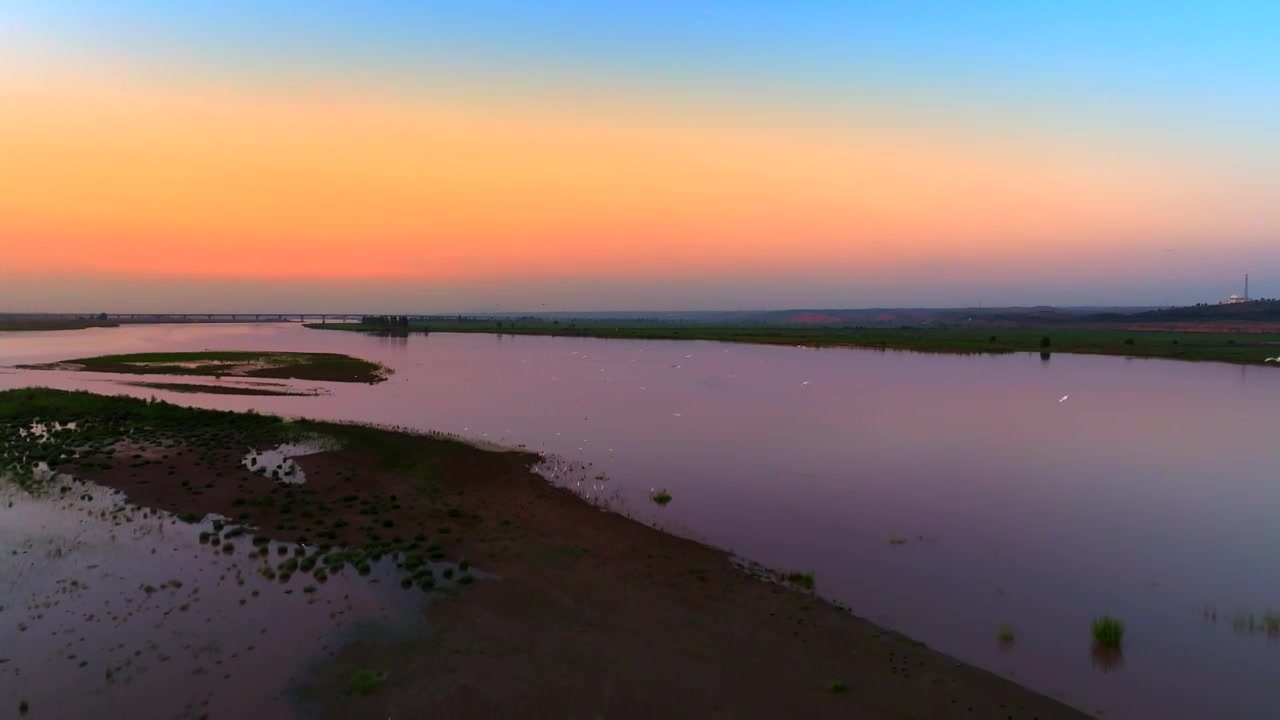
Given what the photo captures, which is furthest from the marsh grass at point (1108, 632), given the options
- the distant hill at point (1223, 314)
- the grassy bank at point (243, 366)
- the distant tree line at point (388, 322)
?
the distant hill at point (1223, 314)

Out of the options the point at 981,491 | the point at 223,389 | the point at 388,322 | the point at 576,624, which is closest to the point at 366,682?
the point at 576,624

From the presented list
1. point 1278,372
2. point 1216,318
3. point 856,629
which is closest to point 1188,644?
point 856,629

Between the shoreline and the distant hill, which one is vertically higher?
the distant hill

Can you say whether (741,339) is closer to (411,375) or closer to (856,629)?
(411,375)

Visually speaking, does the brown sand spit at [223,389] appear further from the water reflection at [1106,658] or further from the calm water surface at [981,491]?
the water reflection at [1106,658]

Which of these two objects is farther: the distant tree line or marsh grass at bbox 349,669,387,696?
the distant tree line

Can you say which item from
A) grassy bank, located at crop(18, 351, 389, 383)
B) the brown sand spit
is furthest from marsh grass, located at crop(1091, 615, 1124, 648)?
grassy bank, located at crop(18, 351, 389, 383)

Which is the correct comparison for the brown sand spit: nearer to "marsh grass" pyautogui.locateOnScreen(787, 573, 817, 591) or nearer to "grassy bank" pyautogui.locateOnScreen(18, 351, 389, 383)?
"grassy bank" pyautogui.locateOnScreen(18, 351, 389, 383)

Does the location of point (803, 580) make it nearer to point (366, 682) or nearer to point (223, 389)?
point (366, 682)
